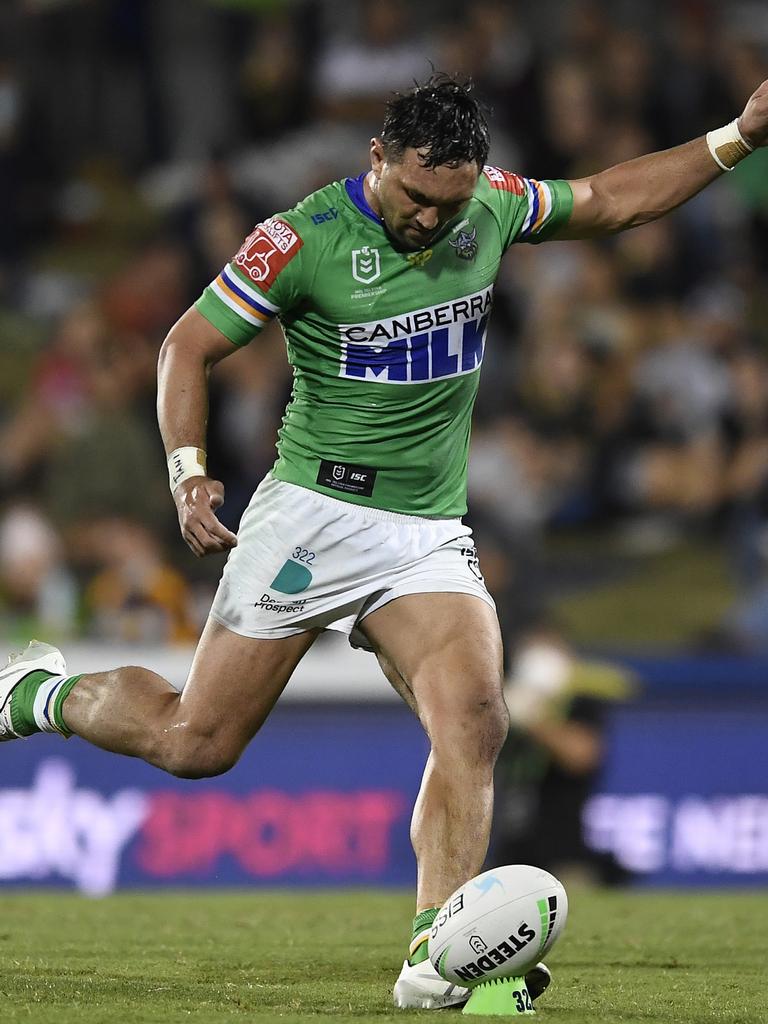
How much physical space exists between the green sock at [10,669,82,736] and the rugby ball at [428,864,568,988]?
1616 mm

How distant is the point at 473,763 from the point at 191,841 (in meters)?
5.08

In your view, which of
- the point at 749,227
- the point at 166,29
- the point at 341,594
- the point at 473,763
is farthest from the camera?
the point at 166,29

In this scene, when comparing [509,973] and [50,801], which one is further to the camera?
[50,801]

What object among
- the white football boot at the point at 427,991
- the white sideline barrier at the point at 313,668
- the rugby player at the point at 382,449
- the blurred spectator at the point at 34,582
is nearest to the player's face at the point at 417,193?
the rugby player at the point at 382,449

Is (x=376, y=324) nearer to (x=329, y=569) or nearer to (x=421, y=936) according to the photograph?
(x=329, y=569)

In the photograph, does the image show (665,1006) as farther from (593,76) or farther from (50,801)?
(593,76)

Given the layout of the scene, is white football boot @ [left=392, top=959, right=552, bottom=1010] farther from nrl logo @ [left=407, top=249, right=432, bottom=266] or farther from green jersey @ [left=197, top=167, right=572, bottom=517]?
nrl logo @ [left=407, top=249, right=432, bottom=266]

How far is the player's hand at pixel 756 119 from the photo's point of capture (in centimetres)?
559

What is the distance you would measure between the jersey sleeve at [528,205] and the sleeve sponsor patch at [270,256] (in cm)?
72

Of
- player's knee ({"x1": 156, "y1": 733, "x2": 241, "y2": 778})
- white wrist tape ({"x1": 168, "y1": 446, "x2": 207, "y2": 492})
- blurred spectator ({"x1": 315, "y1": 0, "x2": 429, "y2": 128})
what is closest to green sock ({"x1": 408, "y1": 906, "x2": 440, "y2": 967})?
player's knee ({"x1": 156, "y1": 733, "x2": 241, "y2": 778})

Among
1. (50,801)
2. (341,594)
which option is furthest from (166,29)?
(341,594)

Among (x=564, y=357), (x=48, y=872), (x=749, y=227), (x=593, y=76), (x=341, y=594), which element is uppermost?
(x=593, y=76)

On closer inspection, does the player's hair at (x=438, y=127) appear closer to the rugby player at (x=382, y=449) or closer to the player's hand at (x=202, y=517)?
the rugby player at (x=382, y=449)

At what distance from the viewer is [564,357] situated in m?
12.7
